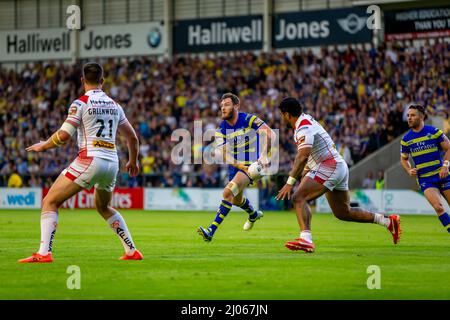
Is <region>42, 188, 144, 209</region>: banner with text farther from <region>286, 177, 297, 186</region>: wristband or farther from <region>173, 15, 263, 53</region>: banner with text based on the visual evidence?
<region>286, 177, 297, 186</region>: wristband

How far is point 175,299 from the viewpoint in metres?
9.66

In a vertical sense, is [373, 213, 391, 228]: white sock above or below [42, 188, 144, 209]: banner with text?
above

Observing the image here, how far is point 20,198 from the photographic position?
40.1 metres

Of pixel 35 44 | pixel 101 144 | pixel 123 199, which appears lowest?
pixel 123 199

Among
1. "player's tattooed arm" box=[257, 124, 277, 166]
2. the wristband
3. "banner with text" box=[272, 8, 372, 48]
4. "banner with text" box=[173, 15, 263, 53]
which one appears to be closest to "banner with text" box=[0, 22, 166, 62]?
"banner with text" box=[173, 15, 263, 53]

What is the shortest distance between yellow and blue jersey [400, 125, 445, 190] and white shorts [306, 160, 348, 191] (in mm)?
2495

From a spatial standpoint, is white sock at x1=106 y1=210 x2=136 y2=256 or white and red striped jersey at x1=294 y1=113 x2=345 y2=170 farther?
white and red striped jersey at x1=294 y1=113 x2=345 y2=170

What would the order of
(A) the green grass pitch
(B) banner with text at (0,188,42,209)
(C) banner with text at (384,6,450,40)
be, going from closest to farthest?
(A) the green grass pitch < (C) banner with text at (384,6,450,40) < (B) banner with text at (0,188,42,209)

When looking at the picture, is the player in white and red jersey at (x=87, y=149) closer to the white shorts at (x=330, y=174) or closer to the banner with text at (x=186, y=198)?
the white shorts at (x=330, y=174)

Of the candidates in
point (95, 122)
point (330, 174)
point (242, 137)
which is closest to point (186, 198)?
point (242, 137)

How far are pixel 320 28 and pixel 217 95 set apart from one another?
6068 millimetres

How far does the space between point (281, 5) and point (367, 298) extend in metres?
36.6

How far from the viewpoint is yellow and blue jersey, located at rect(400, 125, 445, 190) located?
1741 centimetres

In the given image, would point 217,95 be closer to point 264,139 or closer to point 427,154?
point 264,139
